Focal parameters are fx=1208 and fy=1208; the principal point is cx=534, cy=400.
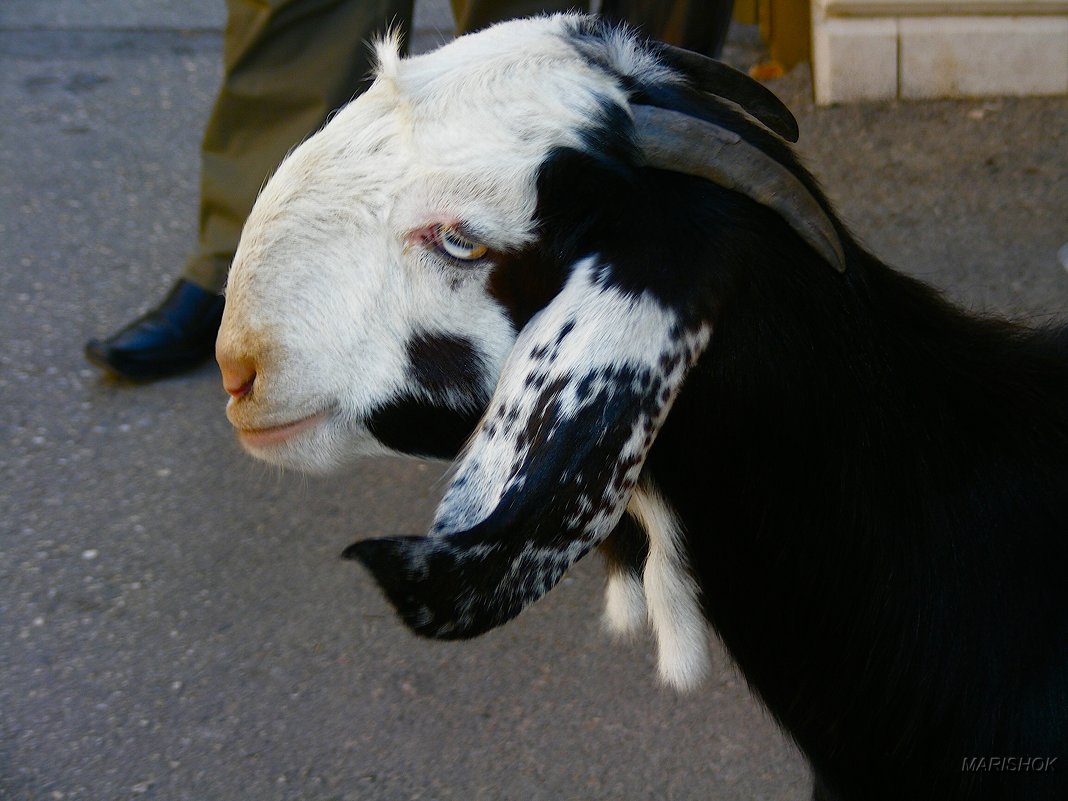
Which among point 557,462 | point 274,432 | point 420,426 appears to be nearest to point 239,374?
point 274,432

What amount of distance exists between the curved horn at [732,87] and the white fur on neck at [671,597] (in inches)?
23.3

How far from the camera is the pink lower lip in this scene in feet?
5.86

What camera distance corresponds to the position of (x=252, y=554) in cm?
319

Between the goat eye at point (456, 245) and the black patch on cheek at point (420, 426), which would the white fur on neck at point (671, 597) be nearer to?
the black patch on cheek at point (420, 426)

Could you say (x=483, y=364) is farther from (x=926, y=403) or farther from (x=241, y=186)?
(x=241, y=186)

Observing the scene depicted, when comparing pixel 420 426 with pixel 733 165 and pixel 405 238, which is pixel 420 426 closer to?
pixel 405 238

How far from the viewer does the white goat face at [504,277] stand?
1.50 meters

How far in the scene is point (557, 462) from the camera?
1493mm

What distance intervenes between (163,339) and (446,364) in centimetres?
231

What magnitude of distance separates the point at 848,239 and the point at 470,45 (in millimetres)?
614

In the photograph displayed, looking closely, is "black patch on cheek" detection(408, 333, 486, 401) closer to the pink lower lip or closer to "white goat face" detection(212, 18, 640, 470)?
"white goat face" detection(212, 18, 640, 470)

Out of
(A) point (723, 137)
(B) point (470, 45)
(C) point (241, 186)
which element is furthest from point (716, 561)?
(C) point (241, 186)

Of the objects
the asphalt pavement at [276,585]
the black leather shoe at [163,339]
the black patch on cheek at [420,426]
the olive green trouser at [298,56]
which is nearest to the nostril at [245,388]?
the black patch on cheek at [420,426]

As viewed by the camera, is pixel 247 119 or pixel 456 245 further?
pixel 247 119
